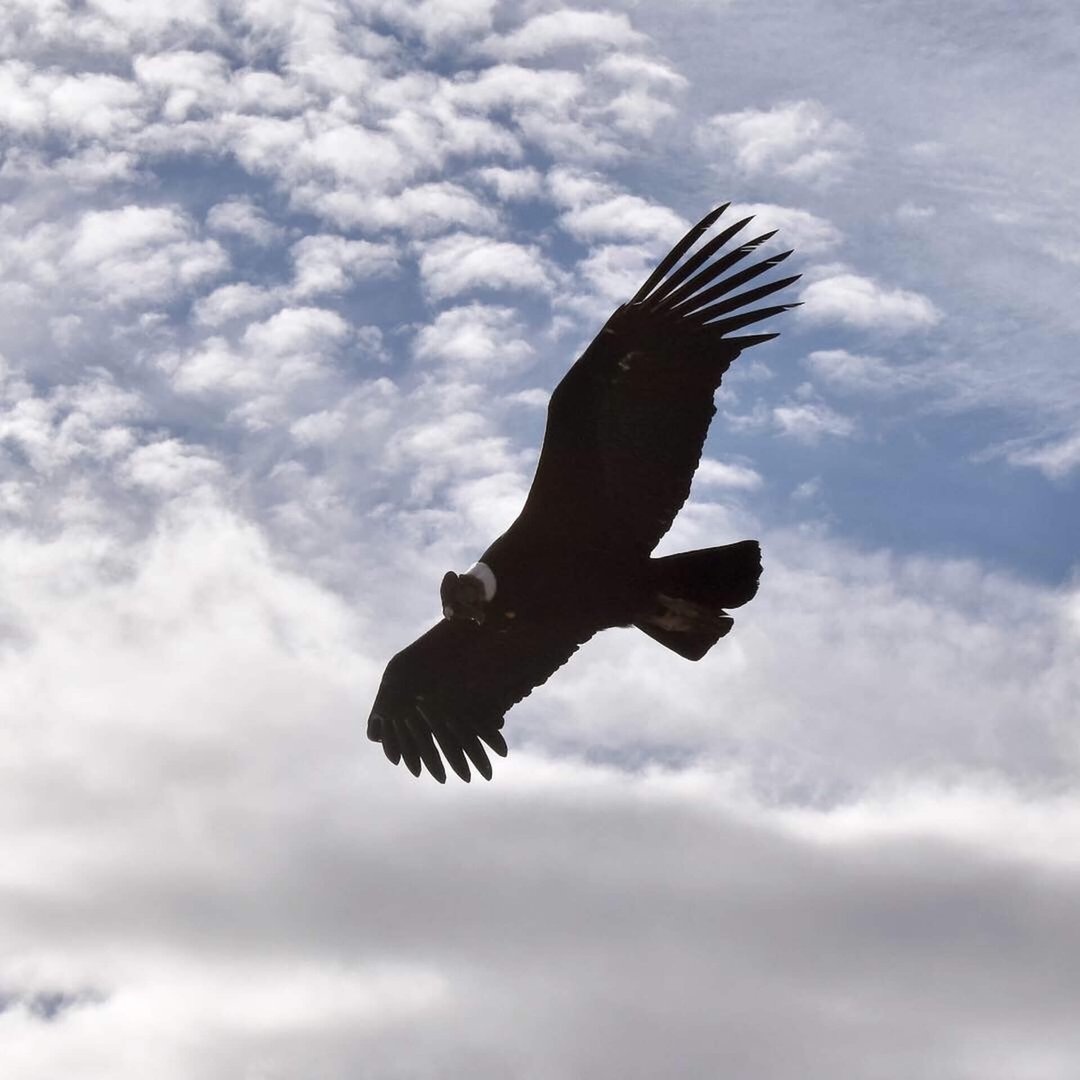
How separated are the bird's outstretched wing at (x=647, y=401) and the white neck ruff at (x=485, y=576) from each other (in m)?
0.79

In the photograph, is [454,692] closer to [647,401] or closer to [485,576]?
[485,576]

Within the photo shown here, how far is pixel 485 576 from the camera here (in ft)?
39.5

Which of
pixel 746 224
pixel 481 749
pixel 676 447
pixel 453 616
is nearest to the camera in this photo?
pixel 746 224

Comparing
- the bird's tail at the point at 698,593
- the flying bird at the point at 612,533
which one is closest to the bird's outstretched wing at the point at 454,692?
the flying bird at the point at 612,533

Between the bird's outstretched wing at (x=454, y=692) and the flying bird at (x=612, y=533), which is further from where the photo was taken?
the bird's outstretched wing at (x=454, y=692)

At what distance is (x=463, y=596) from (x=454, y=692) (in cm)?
160

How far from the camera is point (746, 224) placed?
34.2 feet

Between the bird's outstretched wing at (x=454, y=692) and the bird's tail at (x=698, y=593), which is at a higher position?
the bird's outstretched wing at (x=454, y=692)

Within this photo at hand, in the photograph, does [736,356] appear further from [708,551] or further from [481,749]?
[481,749]

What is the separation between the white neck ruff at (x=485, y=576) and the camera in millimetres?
12039

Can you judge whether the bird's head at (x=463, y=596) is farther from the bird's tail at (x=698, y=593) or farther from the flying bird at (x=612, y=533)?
the bird's tail at (x=698, y=593)

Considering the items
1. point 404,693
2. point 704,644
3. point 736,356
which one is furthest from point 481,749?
point 736,356

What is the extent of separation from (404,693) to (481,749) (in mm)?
862

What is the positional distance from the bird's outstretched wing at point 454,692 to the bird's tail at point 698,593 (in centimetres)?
143
